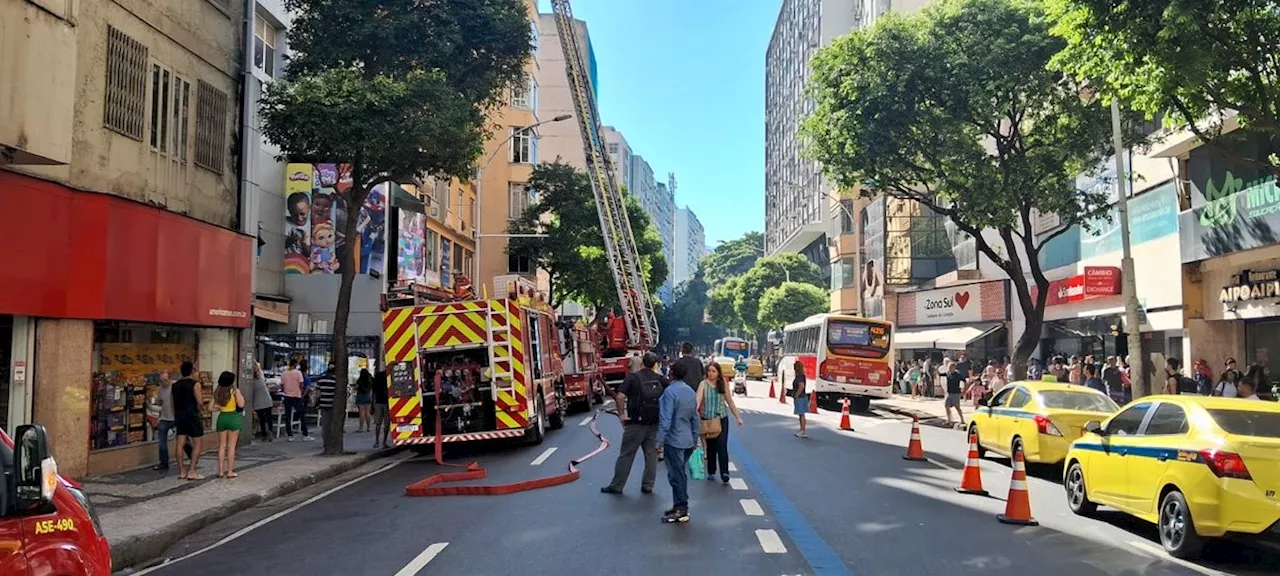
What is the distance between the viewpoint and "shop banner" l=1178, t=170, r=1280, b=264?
19.0 m

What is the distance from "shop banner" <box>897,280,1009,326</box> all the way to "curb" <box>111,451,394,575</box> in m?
28.8

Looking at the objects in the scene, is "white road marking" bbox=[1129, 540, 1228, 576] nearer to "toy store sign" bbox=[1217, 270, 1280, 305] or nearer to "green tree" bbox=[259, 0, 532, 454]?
"green tree" bbox=[259, 0, 532, 454]

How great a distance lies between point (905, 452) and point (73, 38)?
45.9 feet

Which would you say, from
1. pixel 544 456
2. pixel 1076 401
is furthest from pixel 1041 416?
pixel 544 456

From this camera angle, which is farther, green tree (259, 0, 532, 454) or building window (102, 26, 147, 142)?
green tree (259, 0, 532, 454)

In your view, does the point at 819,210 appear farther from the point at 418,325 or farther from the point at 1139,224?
the point at 418,325

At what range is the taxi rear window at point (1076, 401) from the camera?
1388cm

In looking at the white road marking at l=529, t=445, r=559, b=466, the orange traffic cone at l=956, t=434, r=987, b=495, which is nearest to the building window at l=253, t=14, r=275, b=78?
the white road marking at l=529, t=445, r=559, b=466

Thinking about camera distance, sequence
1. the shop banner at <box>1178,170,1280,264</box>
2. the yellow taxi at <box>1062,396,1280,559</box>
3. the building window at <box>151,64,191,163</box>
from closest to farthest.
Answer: the yellow taxi at <box>1062,396,1280,559</box>, the building window at <box>151,64,191,163</box>, the shop banner at <box>1178,170,1280,264</box>

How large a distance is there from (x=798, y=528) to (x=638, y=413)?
257cm

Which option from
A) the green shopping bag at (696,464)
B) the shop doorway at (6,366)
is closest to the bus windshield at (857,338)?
the green shopping bag at (696,464)

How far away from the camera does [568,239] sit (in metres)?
42.0

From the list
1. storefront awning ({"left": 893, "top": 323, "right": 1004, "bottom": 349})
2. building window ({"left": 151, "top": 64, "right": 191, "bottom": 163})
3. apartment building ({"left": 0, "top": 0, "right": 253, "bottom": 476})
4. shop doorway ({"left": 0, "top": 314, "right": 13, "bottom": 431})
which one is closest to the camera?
apartment building ({"left": 0, "top": 0, "right": 253, "bottom": 476})

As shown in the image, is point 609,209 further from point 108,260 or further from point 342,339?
point 108,260
